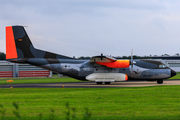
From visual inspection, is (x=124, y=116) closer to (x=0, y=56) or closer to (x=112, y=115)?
(x=112, y=115)

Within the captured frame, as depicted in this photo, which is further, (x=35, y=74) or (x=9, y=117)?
(x=35, y=74)

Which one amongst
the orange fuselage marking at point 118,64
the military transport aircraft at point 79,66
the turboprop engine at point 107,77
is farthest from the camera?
the military transport aircraft at point 79,66

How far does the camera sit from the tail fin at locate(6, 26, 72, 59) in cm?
3481

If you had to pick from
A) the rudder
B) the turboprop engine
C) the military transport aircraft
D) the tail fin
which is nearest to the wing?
the military transport aircraft

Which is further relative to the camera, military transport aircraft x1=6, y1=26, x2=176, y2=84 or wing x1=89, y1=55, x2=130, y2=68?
military transport aircraft x1=6, y1=26, x2=176, y2=84

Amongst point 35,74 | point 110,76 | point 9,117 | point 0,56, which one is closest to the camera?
point 9,117

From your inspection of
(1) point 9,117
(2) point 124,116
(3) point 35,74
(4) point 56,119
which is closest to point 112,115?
(2) point 124,116

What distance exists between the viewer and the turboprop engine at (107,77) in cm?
3384

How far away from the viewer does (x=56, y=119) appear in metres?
10.3

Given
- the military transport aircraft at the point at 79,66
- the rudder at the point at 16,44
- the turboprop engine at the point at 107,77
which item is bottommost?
the turboprop engine at the point at 107,77

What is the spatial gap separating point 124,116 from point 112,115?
61cm

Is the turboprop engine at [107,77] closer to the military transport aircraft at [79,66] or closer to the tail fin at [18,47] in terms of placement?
the military transport aircraft at [79,66]

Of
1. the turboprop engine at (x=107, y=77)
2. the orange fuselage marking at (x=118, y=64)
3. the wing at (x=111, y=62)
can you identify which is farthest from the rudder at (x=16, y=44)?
the orange fuselage marking at (x=118, y=64)

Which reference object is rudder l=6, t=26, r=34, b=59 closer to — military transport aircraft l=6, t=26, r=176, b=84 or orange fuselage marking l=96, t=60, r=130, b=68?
military transport aircraft l=6, t=26, r=176, b=84
